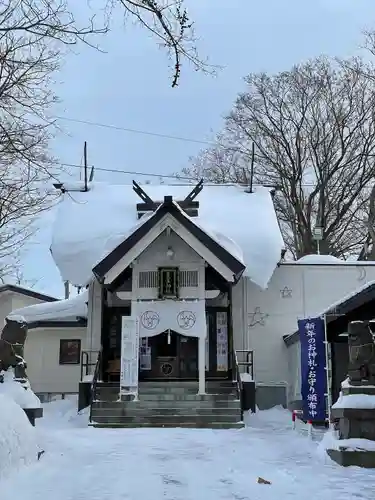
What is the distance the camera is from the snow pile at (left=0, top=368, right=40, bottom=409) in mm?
10320

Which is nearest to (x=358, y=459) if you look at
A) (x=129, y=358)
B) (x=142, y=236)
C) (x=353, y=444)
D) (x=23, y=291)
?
Answer: (x=353, y=444)

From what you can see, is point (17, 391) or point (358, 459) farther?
point (17, 391)

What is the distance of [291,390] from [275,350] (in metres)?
1.39

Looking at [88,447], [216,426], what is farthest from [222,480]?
[216,426]

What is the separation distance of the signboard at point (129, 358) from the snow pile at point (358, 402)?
7.40m

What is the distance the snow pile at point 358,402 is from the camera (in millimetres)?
8625

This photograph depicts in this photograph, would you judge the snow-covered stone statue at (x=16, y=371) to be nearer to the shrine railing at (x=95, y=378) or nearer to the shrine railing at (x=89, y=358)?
the shrine railing at (x=95, y=378)

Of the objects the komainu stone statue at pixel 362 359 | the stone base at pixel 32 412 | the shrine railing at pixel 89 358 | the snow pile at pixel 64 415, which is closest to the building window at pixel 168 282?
the shrine railing at pixel 89 358

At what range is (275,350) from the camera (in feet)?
64.5

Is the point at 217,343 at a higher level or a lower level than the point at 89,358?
higher

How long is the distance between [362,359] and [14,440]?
4955mm

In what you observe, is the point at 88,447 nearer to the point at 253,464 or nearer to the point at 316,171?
the point at 253,464

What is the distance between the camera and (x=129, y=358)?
1545 cm

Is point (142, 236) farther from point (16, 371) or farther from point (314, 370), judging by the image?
point (16, 371)
